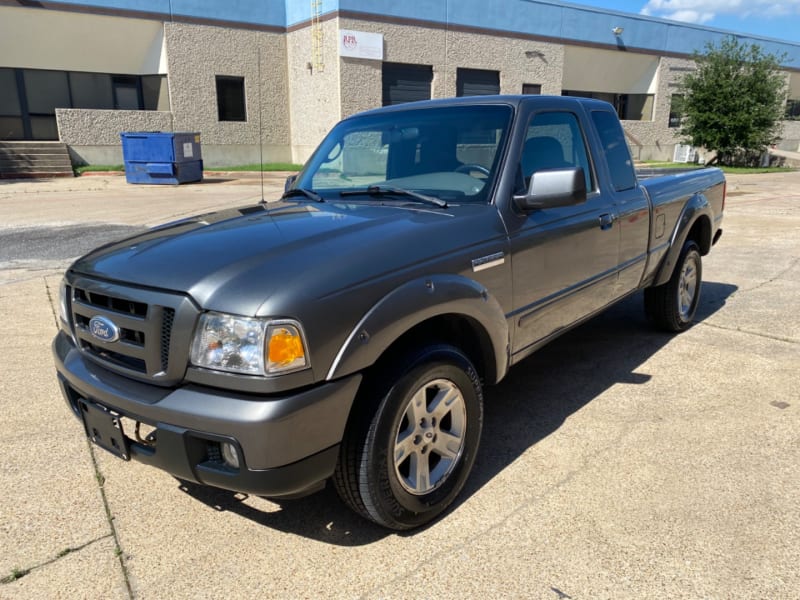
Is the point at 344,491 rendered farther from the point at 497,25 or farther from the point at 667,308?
the point at 497,25

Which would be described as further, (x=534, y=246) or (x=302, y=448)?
(x=534, y=246)

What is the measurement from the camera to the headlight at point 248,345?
2.18 metres

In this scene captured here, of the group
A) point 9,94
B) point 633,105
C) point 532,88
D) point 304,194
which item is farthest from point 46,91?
point 633,105

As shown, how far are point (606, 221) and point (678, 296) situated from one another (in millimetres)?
1734

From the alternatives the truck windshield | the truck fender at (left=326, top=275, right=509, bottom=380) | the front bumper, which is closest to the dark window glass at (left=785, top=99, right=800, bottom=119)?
the truck windshield

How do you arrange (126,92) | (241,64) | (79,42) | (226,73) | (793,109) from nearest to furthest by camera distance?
(79,42) < (226,73) < (241,64) < (126,92) < (793,109)

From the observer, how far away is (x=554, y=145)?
3771 millimetres

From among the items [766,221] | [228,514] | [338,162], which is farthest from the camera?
[766,221]

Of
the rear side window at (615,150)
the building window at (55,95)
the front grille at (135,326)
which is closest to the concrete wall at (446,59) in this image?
the building window at (55,95)

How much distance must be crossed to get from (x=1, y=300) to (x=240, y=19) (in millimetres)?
19915

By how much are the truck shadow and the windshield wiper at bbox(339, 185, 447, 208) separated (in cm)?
139

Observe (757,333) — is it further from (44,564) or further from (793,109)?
(793,109)

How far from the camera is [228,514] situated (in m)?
2.94

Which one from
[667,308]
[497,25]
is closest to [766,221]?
[667,308]
